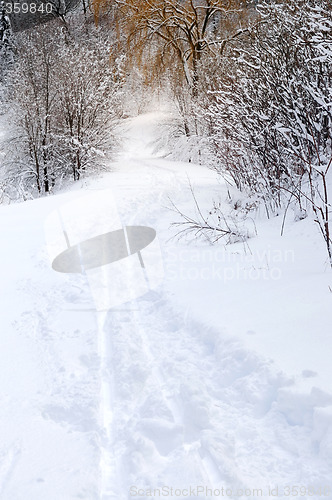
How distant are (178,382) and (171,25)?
540 inches

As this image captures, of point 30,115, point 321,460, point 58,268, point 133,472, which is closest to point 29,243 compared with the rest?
point 58,268

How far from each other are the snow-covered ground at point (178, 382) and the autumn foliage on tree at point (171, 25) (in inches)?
421

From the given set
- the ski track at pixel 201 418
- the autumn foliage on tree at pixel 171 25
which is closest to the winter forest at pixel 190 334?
the ski track at pixel 201 418

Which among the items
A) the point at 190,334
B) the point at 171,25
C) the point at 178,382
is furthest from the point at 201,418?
the point at 171,25

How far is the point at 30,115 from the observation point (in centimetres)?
1424

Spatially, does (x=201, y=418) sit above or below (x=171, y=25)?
below

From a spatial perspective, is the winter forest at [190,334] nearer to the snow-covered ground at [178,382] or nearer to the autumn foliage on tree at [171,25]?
the snow-covered ground at [178,382]

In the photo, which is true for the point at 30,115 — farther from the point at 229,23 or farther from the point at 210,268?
the point at 210,268

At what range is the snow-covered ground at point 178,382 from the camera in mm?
1437

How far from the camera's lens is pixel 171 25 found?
12742 millimetres

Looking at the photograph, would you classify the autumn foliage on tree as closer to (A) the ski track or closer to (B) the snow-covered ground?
(B) the snow-covered ground

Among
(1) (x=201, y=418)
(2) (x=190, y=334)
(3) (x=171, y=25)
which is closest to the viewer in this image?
(1) (x=201, y=418)

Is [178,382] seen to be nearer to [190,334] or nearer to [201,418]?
[201,418]

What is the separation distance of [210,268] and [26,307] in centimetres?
159
